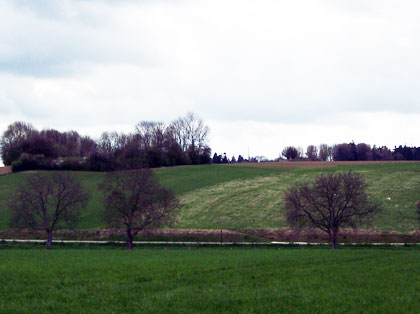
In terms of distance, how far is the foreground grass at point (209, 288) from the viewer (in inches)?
519

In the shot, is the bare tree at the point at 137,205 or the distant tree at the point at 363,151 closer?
the bare tree at the point at 137,205

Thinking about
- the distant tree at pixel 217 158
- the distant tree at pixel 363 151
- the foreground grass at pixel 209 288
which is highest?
the distant tree at pixel 363 151

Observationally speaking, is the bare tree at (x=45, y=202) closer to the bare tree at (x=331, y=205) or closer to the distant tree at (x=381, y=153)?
the bare tree at (x=331, y=205)

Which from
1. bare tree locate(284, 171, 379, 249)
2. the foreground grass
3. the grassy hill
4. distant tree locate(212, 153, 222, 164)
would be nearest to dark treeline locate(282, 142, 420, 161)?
distant tree locate(212, 153, 222, 164)

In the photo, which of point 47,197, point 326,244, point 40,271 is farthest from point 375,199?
point 40,271

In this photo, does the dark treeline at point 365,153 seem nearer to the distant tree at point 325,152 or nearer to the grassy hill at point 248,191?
the distant tree at point 325,152

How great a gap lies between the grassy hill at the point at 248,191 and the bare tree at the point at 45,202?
737 centimetres

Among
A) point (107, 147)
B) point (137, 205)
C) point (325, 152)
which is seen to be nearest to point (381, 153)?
point (325, 152)

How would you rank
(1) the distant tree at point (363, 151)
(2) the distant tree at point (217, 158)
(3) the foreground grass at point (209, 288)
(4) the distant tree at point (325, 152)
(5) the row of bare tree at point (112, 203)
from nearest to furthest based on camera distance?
(3) the foreground grass at point (209, 288)
(5) the row of bare tree at point (112, 203)
(1) the distant tree at point (363, 151)
(2) the distant tree at point (217, 158)
(4) the distant tree at point (325, 152)

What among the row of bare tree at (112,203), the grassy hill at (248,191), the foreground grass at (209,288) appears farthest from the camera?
the grassy hill at (248,191)

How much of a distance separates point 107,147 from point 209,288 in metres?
124

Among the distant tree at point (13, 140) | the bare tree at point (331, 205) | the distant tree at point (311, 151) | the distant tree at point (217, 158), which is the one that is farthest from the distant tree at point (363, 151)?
the bare tree at point (331, 205)

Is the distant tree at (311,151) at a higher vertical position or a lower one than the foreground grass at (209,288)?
higher

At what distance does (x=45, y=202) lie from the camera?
49.3m
